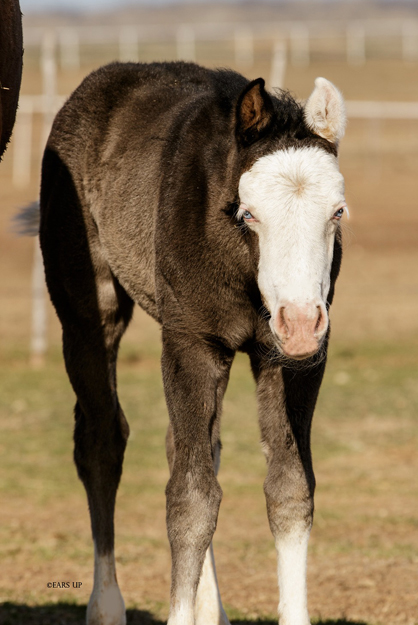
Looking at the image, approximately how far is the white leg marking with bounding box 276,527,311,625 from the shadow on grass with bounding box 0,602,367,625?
81cm

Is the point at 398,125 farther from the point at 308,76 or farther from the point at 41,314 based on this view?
the point at 41,314

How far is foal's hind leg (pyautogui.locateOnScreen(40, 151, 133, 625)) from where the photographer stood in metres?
4.04

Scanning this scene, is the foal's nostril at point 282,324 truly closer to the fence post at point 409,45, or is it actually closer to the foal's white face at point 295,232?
the foal's white face at point 295,232

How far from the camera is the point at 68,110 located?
4273 mm

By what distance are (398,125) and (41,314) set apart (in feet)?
69.3

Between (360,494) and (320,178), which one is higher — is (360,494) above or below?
below

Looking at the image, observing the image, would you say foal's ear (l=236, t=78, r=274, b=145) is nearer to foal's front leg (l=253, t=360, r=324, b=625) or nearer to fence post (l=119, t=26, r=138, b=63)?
foal's front leg (l=253, t=360, r=324, b=625)

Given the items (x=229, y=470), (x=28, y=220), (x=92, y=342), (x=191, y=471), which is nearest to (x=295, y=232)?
(x=191, y=471)

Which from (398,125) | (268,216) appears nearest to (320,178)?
(268,216)

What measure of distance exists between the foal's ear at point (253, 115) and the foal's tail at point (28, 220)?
1.93 m

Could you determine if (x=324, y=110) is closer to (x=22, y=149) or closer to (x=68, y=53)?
(x=22, y=149)

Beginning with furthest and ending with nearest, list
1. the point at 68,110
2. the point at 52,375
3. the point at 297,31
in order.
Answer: the point at 297,31 → the point at 52,375 → the point at 68,110

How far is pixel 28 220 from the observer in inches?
185

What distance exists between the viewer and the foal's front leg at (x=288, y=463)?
3.35 metres
